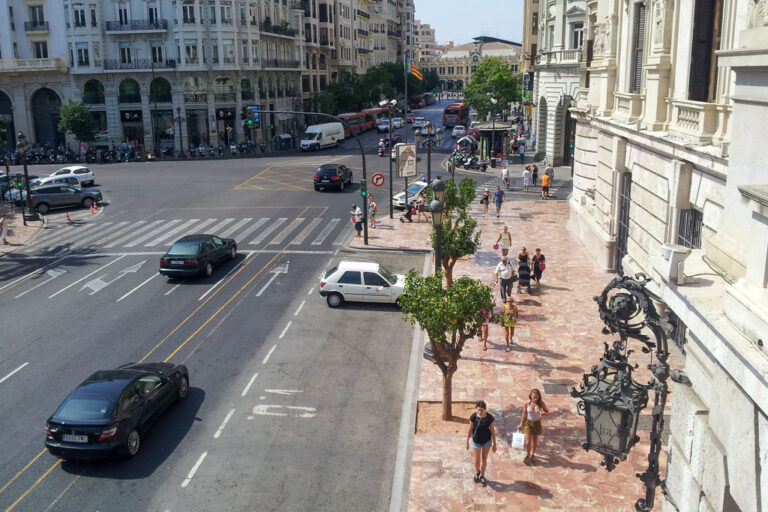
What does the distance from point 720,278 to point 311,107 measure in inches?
3194

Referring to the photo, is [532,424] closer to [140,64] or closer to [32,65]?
[140,64]

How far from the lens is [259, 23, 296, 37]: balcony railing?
71137 millimetres

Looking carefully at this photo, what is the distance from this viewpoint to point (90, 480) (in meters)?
12.9

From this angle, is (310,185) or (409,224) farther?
(310,185)

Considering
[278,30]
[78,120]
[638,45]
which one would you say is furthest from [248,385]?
[278,30]

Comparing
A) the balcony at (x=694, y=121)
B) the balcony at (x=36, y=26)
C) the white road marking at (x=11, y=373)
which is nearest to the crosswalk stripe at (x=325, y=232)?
the white road marking at (x=11, y=373)

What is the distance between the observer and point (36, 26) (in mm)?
66688

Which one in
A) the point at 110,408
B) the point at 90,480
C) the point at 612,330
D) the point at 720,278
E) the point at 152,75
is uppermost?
the point at 152,75

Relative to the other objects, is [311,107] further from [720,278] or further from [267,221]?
[720,278]

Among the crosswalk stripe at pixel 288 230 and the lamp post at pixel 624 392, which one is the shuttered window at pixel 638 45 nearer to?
the lamp post at pixel 624 392

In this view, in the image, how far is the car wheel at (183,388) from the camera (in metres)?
15.8

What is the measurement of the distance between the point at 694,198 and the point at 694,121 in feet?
5.82

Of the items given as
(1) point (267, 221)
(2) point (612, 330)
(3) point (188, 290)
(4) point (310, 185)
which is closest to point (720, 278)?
(2) point (612, 330)

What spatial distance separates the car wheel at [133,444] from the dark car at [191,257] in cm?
1169
